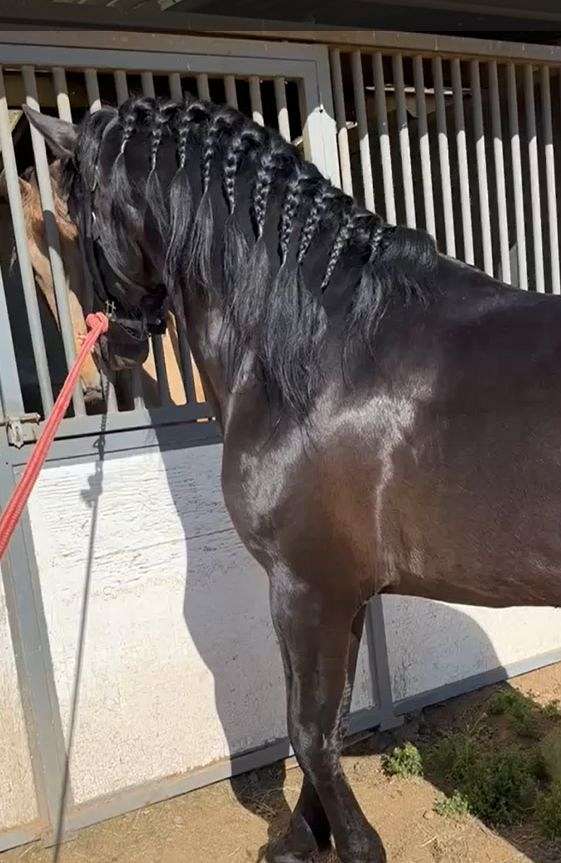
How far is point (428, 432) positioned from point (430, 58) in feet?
6.68

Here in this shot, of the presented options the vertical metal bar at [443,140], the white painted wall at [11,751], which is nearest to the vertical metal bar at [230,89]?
the vertical metal bar at [443,140]

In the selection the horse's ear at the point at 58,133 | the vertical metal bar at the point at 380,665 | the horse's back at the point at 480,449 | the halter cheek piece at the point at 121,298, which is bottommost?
the vertical metal bar at the point at 380,665

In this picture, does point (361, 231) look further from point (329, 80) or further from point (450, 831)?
point (450, 831)

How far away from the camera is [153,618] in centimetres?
258

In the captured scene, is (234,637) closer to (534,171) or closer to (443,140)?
(443,140)

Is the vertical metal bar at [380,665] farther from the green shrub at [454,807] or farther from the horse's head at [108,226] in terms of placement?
the horse's head at [108,226]

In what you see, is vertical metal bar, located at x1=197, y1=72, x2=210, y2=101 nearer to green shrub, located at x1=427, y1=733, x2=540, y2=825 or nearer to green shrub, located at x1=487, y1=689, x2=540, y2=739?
green shrub, located at x1=427, y1=733, x2=540, y2=825

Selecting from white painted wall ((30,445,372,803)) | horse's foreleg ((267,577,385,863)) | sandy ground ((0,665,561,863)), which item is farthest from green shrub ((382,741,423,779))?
horse's foreleg ((267,577,385,863))

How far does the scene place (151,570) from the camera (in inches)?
101

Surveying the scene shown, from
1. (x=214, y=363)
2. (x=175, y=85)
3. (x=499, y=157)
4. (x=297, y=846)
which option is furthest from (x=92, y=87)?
(x=297, y=846)

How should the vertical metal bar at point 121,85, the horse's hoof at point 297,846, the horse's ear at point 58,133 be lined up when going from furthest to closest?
the vertical metal bar at point 121,85 → the horse's hoof at point 297,846 → the horse's ear at point 58,133

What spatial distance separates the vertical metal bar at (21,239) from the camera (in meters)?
2.30

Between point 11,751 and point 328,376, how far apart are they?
63.4 inches

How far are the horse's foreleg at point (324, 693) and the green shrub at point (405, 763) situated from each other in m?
0.57
